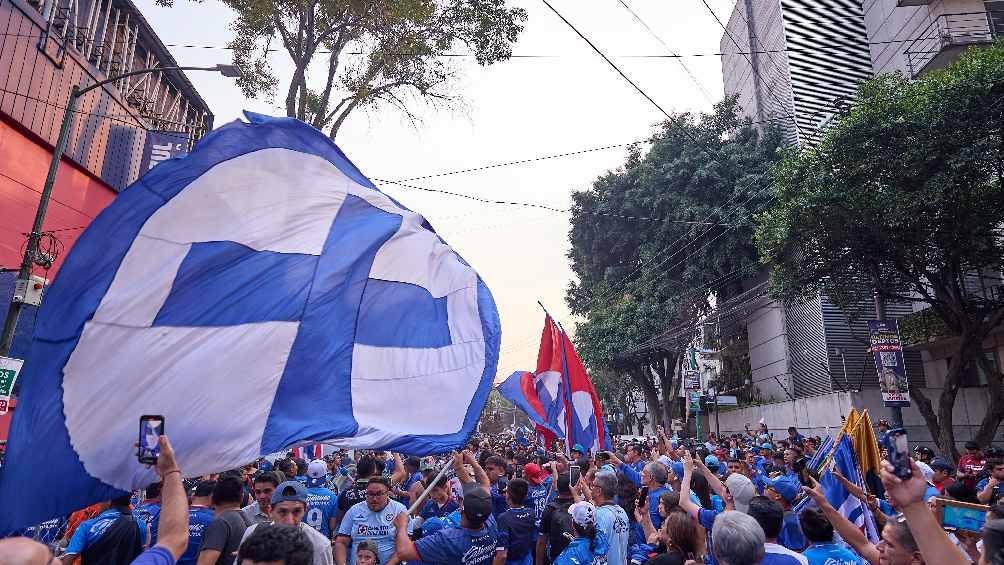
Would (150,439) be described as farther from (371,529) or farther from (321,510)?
(321,510)

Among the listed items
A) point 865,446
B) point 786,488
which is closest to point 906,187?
point 865,446

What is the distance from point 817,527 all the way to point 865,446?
8.07 feet

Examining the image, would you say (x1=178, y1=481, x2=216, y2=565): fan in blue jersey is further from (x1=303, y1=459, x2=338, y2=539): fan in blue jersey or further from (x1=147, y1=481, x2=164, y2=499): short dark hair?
(x1=303, y1=459, x2=338, y2=539): fan in blue jersey

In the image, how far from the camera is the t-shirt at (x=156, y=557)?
230cm

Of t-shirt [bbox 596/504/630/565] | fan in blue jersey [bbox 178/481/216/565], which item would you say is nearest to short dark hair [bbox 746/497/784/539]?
t-shirt [bbox 596/504/630/565]

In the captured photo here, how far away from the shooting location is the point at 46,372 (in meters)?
3.26

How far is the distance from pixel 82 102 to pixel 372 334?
19193 millimetres

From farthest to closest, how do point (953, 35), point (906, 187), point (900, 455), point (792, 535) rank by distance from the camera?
point (953, 35), point (906, 187), point (792, 535), point (900, 455)

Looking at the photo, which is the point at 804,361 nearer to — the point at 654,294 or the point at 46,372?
the point at 654,294

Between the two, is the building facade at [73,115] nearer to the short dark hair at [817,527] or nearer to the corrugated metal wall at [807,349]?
the short dark hair at [817,527]

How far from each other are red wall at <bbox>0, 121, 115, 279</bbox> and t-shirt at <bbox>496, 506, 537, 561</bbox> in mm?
14495

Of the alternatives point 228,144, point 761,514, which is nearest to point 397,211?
point 228,144

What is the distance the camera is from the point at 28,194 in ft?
56.3

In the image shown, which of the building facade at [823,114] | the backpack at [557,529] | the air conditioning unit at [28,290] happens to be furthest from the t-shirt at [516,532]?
the building facade at [823,114]
